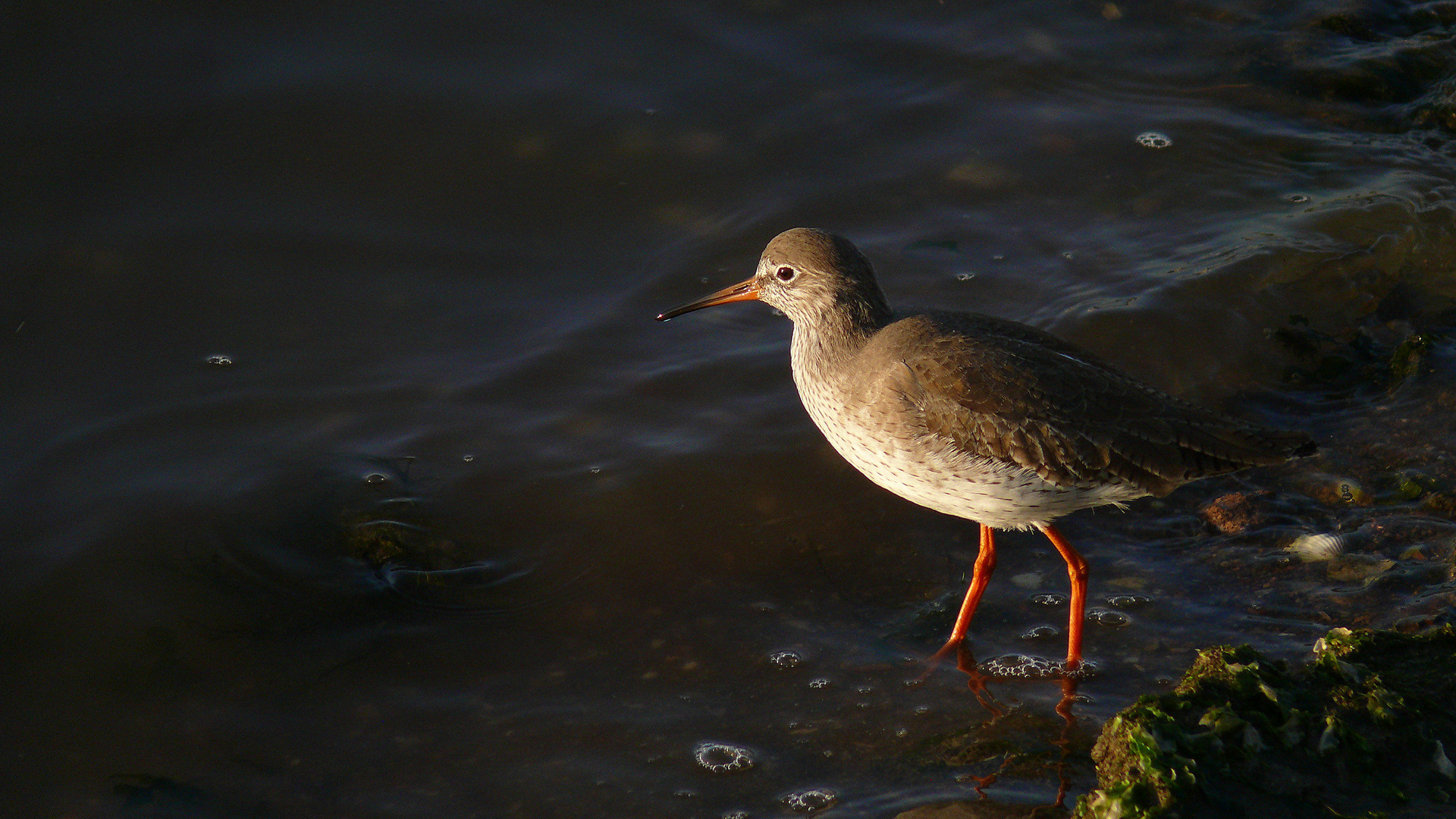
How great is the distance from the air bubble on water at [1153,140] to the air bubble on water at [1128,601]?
4.49 metres

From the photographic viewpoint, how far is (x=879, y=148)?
881 cm

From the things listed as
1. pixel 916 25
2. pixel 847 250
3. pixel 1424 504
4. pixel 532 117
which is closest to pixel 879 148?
pixel 916 25

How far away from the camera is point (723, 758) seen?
192 inches

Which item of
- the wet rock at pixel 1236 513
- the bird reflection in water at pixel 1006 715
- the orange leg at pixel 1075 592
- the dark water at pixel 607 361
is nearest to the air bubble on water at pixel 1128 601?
the dark water at pixel 607 361

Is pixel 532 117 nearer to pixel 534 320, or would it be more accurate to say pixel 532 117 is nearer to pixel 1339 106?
pixel 534 320

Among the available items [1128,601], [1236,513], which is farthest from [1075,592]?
[1236,513]

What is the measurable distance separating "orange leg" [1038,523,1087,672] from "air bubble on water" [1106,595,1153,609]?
20 cm

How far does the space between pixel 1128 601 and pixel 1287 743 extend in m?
2.04

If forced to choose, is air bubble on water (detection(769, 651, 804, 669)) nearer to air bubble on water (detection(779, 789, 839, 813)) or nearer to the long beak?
air bubble on water (detection(779, 789, 839, 813))

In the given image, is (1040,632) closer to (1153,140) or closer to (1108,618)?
(1108,618)

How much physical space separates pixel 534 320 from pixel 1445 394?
5.32 metres

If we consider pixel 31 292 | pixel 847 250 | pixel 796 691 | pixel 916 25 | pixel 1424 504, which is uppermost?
pixel 916 25

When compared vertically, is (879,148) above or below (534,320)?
above

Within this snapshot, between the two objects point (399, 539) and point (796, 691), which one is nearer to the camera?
point (796, 691)
